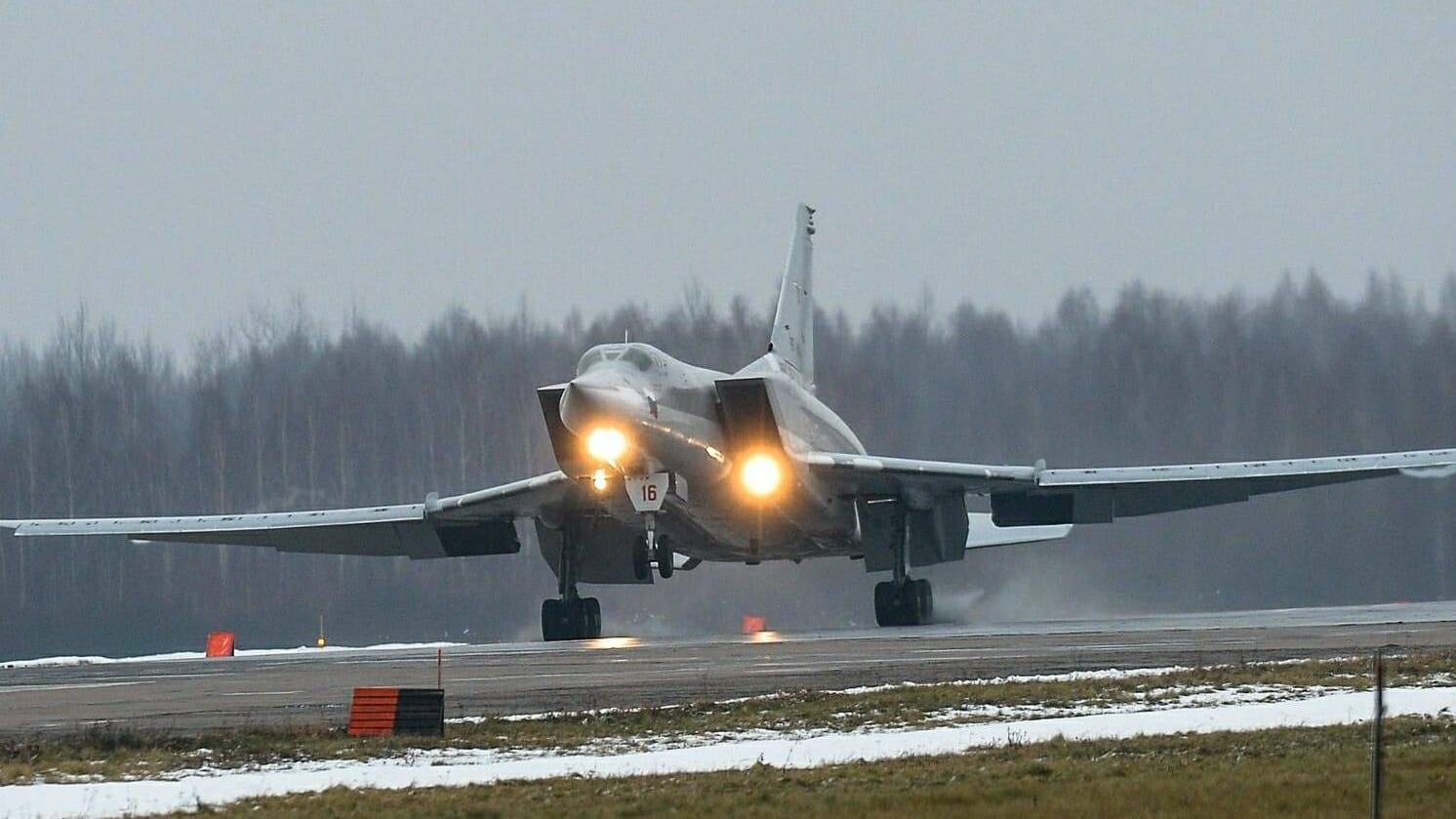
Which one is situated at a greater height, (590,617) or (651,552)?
(651,552)

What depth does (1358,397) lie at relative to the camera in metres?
45.4

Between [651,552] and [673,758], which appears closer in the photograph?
[673,758]

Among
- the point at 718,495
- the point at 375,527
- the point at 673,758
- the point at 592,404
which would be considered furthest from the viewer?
the point at 375,527

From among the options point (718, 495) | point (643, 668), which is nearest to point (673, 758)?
point (643, 668)

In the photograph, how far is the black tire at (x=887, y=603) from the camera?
108 feet

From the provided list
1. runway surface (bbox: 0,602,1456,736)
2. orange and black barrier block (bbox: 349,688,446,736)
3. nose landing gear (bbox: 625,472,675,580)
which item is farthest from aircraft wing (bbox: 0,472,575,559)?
orange and black barrier block (bbox: 349,688,446,736)

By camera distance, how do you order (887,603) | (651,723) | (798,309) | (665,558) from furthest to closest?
(798,309) → (887,603) → (665,558) → (651,723)

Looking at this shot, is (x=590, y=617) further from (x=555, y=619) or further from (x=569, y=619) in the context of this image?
(x=555, y=619)

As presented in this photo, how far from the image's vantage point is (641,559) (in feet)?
101

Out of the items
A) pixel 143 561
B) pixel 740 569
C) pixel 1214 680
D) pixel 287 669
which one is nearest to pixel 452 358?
pixel 143 561

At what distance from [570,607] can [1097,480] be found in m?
8.67

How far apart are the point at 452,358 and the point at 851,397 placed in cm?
1398

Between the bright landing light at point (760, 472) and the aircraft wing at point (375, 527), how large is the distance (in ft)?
9.59

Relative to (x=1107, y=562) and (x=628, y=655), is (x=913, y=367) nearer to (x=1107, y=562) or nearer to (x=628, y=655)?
(x=1107, y=562)
